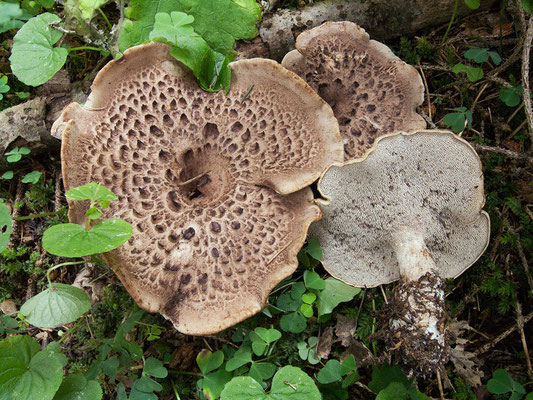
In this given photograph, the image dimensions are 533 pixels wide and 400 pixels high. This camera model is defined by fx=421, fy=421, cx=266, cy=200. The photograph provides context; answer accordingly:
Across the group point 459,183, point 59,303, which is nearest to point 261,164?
point 459,183

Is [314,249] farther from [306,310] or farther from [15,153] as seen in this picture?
[15,153]

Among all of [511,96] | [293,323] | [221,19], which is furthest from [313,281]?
[511,96]

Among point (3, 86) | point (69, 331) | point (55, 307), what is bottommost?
point (69, 331)

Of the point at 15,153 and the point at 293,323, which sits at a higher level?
the point at 15,153

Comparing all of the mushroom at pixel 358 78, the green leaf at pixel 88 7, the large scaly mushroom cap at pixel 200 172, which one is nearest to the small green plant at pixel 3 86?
the green leaf at pixel 88 7

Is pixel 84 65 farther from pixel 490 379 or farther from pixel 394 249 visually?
pixel 490 379

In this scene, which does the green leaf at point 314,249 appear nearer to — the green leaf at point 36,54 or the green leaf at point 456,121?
the green leaf at point 456,121
